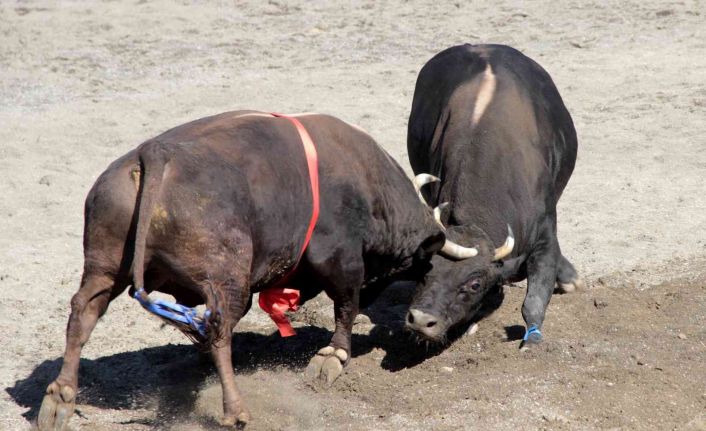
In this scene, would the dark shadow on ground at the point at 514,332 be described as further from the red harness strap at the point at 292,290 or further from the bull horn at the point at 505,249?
the red harness strap at the point at 292,290

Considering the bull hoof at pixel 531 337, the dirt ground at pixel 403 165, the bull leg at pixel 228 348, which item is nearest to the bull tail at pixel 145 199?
the bull leg at pixel 228 348

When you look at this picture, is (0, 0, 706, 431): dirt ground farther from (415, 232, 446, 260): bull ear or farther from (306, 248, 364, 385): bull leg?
(415, 232, 446, 260): bull ear

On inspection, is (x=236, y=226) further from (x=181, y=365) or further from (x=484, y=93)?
(x=484, y=93)

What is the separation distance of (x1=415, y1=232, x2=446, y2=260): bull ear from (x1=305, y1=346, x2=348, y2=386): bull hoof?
2.38 feet

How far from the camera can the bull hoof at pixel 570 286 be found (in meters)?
8.08

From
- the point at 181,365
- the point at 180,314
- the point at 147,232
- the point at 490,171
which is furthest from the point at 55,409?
the point at 490,171

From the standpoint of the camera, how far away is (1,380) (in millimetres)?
6645

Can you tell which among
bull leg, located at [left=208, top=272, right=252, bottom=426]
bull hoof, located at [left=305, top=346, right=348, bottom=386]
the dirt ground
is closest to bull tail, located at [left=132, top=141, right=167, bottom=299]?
bull leg, located at [left=208, top=272, right=252, bottom=426]

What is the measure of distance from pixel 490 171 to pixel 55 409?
10.4ft

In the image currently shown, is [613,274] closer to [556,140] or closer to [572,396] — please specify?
[556,140]

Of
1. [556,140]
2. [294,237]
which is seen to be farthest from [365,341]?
[556,140]

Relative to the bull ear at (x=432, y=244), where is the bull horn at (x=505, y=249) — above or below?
below

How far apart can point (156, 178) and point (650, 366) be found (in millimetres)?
2866

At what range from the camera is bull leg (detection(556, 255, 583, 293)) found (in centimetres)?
808
